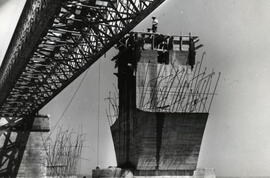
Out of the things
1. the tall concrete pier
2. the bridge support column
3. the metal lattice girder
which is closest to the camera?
the metal lattice girder

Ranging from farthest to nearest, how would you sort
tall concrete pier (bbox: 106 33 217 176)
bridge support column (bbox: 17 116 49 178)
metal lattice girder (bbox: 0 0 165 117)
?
bridge support column (bbox: 17 116 49 178), tall concrete pier (bbox: 106 33 217 176), metal lattice girder (bbox: 0 0 165 117)

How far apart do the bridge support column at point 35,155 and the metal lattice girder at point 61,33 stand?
23.3 ft

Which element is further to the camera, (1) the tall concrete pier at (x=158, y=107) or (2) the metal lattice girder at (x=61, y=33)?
(1) the tall concrete pier at (x=158, y=107)

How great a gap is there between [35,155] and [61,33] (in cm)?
2074

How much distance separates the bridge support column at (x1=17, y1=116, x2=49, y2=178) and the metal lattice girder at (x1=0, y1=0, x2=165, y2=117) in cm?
711

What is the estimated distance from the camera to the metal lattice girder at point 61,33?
1512 centimetres

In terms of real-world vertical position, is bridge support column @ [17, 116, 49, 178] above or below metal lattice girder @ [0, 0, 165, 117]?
below

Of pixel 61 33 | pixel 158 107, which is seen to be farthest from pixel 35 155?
pixel 61 33

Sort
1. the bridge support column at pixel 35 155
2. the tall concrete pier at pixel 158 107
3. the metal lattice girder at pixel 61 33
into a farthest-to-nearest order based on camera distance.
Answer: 1. the bridge support column at pixel 35 155
2. the tall concrete pier at pixel 158 107
3. the metal lattice girder at pixel 61 33

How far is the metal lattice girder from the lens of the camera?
49.6 ft

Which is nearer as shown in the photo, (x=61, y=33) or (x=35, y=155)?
(x=61, y=33)

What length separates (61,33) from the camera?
20688 mm

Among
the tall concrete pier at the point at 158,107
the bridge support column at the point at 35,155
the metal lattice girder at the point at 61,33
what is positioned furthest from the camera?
the bridge support column at the point at 35,155

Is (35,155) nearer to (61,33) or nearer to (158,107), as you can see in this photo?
→ (158,107)
